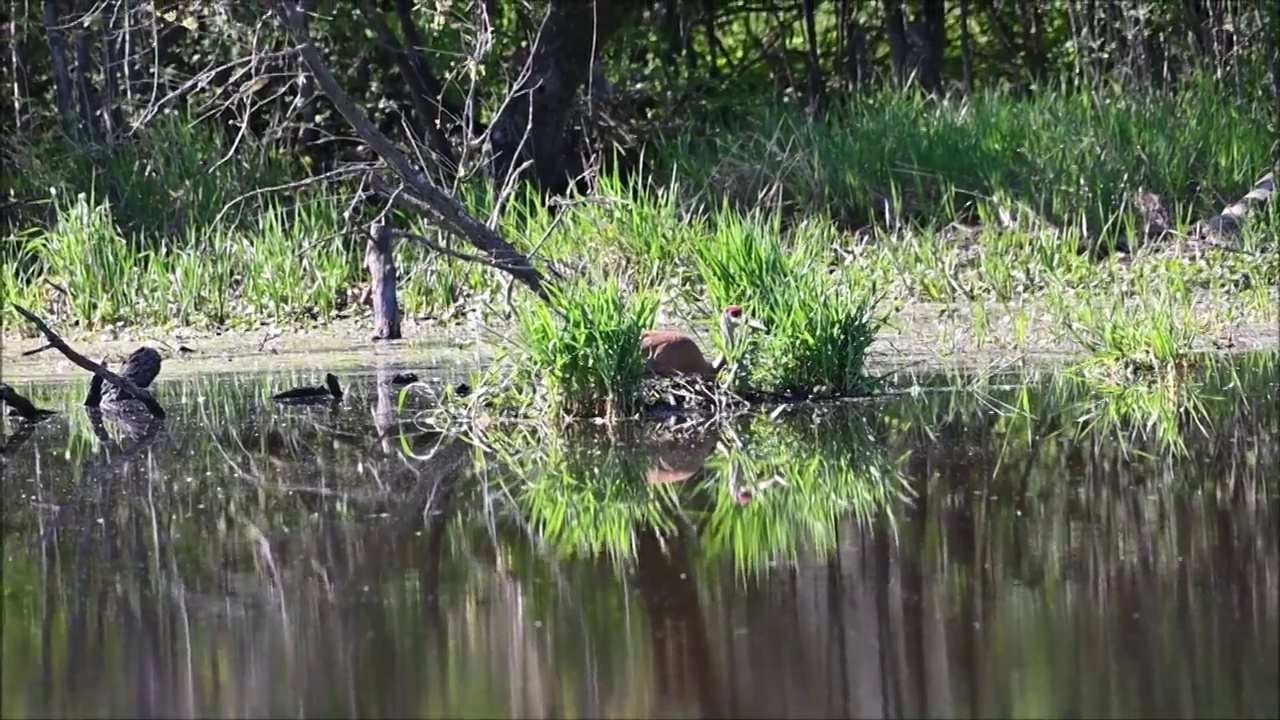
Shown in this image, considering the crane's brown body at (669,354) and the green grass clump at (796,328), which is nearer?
the crane's brown body at (669,354)

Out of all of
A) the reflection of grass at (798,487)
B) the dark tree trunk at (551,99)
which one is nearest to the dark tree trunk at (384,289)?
the dark tree trunk at (551,99)

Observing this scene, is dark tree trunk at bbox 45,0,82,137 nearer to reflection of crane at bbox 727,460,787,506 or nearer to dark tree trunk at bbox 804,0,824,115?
dark tree trunk at bbox 804,0,824,115

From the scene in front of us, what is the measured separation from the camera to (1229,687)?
11.9 ft

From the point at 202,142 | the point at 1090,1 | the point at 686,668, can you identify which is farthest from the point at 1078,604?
the point at 1090,1

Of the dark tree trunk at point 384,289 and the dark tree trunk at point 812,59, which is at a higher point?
the dark tree trunk at point 812,59

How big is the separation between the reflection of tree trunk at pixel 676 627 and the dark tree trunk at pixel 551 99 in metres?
7.69

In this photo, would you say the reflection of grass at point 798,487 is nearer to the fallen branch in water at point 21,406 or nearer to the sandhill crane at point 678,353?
the sandhill crane at point 678,353

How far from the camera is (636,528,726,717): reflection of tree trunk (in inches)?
148

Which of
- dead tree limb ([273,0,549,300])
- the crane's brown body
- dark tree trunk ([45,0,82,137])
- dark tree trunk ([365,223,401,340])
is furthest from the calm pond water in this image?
dark tree trunk ([45,0,82,137])

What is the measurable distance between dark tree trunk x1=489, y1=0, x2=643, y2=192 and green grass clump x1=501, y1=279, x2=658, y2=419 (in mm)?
5581

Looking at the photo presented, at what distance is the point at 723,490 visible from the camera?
5.67 metres

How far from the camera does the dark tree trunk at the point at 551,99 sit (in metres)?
12.5

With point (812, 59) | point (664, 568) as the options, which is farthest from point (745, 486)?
point (812, 59)

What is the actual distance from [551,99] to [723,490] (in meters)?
7.33
